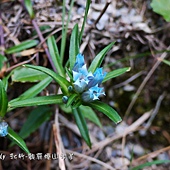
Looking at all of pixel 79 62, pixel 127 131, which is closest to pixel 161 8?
pixel 127 131

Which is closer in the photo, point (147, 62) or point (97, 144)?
point (97, 144)

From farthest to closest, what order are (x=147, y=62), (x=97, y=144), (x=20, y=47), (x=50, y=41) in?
1. (x=147, y=62)
2. (x=97, y=144)
3. (x=20, y=47)
4. (x=50, y=41)

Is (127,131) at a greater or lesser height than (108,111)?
greater

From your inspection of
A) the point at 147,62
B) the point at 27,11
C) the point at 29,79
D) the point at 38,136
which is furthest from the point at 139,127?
the point at 27,11

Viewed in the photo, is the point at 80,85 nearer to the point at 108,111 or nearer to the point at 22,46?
the point at 108,111

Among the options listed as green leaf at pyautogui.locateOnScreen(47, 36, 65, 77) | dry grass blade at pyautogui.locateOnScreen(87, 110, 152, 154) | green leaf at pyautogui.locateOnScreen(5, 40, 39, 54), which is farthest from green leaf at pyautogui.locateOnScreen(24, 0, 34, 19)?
dry grass blade at pyautogui.locateOnScreen(87, 110, 152, 154)

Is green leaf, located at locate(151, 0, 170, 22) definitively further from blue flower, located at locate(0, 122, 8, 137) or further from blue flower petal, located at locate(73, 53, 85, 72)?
blue flower, located at locate(0, 122, 8, 137)

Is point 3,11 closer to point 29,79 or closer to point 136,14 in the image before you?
point 29,79

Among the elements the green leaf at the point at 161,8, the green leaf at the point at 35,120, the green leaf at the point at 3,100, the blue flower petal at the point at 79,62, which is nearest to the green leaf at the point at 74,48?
the blue flower petal at the point at 79,62
